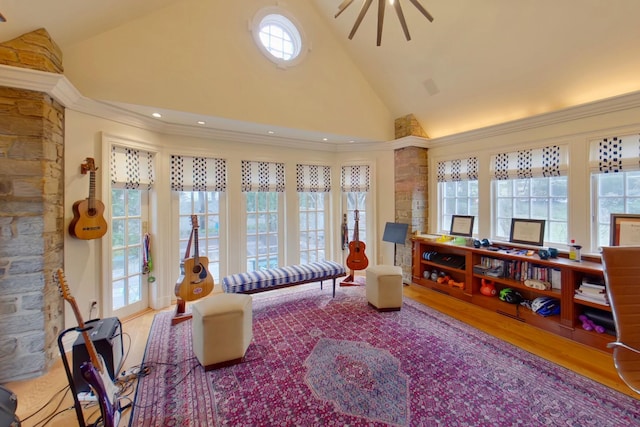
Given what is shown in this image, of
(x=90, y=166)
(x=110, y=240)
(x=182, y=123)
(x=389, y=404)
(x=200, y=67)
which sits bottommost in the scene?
(x=389, y=404)

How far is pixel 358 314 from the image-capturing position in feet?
10.7

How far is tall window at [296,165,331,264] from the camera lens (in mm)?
4746

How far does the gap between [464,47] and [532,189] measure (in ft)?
6.58

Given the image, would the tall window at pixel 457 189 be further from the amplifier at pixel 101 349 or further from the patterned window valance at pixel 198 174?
the amplifier at pixel 101 349

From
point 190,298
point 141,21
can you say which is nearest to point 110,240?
point 190,298

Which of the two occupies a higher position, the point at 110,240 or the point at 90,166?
the point at 90,166

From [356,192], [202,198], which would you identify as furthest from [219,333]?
[356,192]

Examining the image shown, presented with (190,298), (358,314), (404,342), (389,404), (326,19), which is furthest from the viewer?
(326,19)

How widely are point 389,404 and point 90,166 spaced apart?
3.45 meters

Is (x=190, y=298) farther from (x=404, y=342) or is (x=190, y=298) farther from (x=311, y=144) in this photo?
(x=311, y=144)

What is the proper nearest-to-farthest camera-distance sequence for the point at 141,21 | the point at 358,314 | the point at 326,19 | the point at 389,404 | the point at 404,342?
the point at 389,404
the point at 404,342
the point at 141,21
the point at 358,314
the point at 326,19

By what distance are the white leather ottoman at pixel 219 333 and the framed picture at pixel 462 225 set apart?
341cm

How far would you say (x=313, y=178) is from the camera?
4.81m

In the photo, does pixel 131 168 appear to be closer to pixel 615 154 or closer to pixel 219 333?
pixel 219 333
